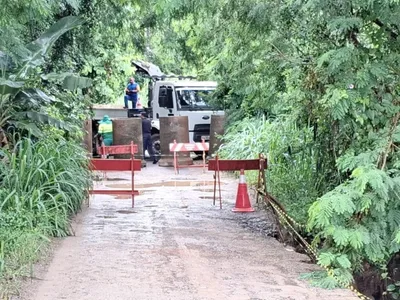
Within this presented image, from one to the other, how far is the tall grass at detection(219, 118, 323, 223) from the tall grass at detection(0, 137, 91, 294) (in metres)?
3.31

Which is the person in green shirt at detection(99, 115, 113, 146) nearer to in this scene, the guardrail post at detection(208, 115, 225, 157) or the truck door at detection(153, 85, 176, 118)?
the truck door at detection(153, 85, 176, 118)

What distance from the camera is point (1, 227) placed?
710 cm

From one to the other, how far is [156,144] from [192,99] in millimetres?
2005

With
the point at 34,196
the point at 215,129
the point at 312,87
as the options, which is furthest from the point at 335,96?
the point at 215,129

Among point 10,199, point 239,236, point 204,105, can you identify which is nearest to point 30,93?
point 10,199

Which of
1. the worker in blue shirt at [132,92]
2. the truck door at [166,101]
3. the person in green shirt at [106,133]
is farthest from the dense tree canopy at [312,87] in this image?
the worker in blue shirt at [132,92]

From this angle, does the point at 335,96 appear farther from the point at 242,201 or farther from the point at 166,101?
the point at 166,101

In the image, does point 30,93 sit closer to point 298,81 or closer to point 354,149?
point 298,81

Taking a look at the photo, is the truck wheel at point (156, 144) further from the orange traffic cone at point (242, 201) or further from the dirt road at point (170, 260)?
the orange traffic cone at point (242, 201)

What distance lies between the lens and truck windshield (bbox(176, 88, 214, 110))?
811 inches

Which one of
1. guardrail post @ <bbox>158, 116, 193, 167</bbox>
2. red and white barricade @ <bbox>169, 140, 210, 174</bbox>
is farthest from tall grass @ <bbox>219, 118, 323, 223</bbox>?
guardrail post @ <bbox>158, 116, 193, 167</bbox>

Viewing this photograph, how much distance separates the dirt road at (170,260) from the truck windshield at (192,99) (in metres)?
9.64

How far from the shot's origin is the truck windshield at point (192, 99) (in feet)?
67.6

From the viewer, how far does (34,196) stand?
8.02m
